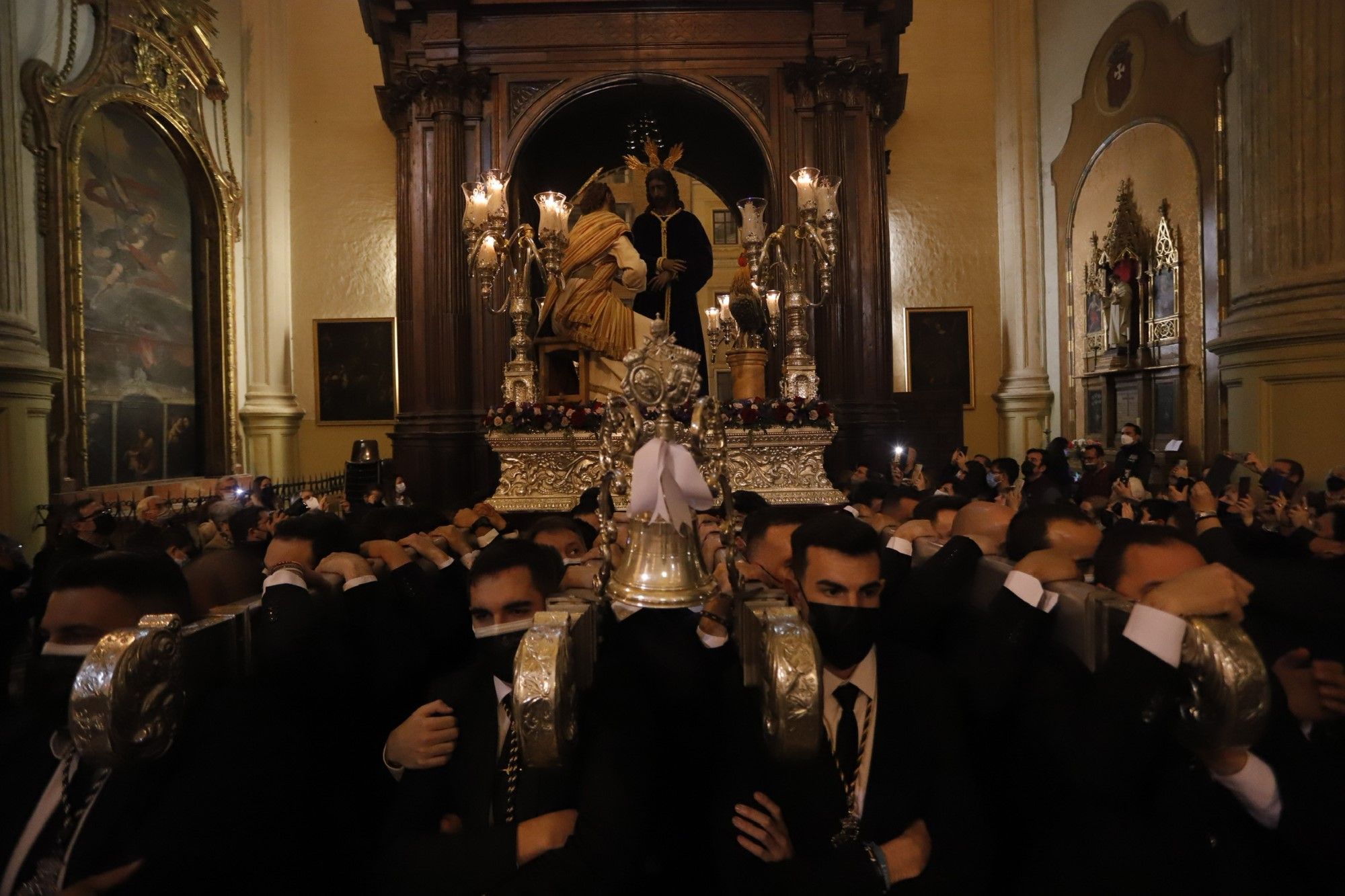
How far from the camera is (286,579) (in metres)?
2.46

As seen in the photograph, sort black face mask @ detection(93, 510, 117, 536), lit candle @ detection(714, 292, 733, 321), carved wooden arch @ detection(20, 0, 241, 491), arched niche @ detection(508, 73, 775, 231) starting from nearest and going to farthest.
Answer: black face mask @ detection(93, 510, 117, 536), carved wooden arch @ detection(20, 0, 241, 491), arched niche @ detection(508, 73, 775, 231), lit candle @ detection(714, 292, 733, 321)

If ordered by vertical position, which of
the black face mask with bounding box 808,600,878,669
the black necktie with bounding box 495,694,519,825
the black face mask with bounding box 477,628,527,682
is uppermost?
the black face mask with bounding box 808,600,878,669

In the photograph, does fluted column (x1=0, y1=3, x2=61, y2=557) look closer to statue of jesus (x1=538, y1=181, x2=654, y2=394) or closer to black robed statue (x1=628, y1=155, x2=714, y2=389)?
statue of jesus (x1=538, y1=181, x2=654, y2=394)

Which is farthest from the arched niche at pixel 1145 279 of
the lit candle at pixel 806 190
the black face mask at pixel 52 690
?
the black face mask at pixel 52 690

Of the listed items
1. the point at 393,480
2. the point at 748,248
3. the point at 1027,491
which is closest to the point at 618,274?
the point at 748,248

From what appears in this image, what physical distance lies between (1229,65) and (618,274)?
27.0ft

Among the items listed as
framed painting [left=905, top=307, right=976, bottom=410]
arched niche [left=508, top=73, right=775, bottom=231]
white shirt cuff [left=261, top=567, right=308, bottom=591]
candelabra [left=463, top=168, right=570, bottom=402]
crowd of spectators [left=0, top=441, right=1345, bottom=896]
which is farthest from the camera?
framed painting [left=905, top=307, right=976, bottom=410]

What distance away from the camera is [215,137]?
45.1 feet

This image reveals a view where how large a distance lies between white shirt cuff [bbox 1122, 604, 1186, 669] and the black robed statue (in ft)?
32.6

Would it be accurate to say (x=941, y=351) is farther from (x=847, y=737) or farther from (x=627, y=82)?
(x=847, y=737)

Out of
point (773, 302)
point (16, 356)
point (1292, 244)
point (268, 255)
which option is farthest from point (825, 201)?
point (268, 255)

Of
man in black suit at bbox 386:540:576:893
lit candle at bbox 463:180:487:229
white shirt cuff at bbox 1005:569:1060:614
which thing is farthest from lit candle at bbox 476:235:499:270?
white shirt cuff at bbox 1005:569:1060:614

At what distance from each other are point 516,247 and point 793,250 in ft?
11.0

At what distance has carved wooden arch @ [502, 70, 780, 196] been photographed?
38.3 ft
